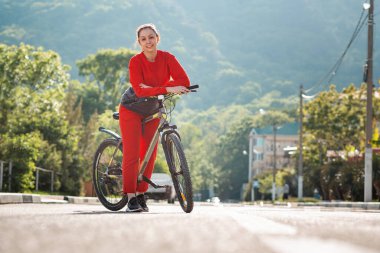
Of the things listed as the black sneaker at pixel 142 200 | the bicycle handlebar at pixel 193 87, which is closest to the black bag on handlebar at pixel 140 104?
the bicycle handlebar at pixel 193 87

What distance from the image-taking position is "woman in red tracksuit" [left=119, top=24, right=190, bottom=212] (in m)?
9.12

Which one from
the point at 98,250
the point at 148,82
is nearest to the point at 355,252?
the point at 98,250

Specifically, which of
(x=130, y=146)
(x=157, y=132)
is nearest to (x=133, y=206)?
(x=130, y=146)

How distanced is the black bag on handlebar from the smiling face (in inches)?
19.9

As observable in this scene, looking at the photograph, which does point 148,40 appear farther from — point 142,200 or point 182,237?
point 182,237

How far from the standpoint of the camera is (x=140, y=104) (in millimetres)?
9125

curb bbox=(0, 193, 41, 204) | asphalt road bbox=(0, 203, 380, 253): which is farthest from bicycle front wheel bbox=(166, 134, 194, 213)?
curb bbox=(0, 193, 41, 204)

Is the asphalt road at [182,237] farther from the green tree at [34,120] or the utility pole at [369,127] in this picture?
the utility pole at [369,127]

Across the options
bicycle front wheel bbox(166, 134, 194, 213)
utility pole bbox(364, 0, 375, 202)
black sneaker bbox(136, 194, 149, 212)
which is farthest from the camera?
utility pole bbox(364, 0, 375, 202)

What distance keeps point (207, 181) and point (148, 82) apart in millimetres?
118789

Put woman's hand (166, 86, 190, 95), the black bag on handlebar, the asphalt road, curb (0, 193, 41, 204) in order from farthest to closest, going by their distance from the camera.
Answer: curb (0, 193, 41, 204)
the black bag on handlebar
woman's hand (166, 86, 190, 95)
the asphalt road

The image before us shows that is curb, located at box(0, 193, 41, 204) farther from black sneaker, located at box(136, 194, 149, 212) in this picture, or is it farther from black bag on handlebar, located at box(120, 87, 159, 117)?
black bag on handlebar, located at box(120, 87, 159, 117)

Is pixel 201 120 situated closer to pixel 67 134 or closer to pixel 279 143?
pixel 279 143

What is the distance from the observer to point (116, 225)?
17.5ft
